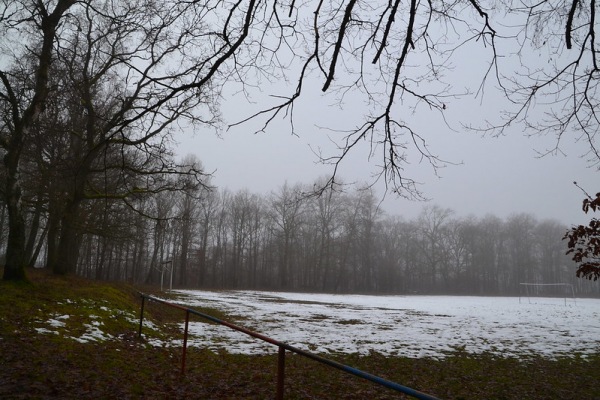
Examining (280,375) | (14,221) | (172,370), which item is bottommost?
(172,370)

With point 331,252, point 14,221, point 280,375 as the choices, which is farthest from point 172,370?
point 331,252

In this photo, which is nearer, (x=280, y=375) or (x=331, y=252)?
(x=280, y=375)

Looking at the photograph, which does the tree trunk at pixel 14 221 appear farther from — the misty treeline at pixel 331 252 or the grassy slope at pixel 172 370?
the misty treeline at pixel 331 252

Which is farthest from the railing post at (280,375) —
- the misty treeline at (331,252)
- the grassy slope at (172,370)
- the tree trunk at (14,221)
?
the misty treeline at (331,252)

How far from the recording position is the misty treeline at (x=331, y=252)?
51406 mm

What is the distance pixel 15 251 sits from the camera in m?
10.1

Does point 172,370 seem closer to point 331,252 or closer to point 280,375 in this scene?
point 280,375

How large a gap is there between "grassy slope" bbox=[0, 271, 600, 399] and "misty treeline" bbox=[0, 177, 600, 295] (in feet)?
97.4

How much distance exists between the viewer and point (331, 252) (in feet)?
216

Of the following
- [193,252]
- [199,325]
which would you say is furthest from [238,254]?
[199,325]

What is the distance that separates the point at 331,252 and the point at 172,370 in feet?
196

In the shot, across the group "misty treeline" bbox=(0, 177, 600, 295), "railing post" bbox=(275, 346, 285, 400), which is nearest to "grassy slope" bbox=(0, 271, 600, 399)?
"railing post" bbox=(275, 346, 285, 400)

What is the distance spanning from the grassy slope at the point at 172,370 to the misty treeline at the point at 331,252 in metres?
29.7

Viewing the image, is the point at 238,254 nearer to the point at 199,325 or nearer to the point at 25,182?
the point at 25,182
